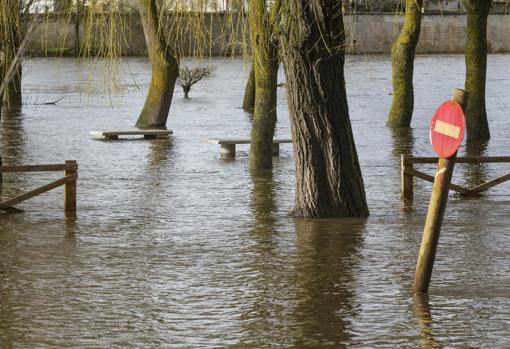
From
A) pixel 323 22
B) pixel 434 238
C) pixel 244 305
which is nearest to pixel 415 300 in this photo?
pixel 434 238

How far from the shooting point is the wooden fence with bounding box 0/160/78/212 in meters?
14.2

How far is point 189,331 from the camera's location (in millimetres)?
8547

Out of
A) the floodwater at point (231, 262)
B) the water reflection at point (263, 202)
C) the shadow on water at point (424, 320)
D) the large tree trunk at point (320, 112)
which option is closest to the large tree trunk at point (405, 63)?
the floodwater at point (231, 262)

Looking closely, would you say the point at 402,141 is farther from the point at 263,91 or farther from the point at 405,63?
the point at 263,91

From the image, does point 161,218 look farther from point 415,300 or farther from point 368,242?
point 415,300

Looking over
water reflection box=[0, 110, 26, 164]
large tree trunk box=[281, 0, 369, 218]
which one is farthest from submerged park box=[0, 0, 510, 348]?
water reflection box=[0, 110, 26, 164]

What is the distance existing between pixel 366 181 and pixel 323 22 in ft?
17.9

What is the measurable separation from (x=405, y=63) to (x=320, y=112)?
42.5 feet

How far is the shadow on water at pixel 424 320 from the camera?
26.8 feet

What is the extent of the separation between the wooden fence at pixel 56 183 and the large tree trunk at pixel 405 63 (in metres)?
11.7

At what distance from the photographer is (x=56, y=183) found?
46.7 feet

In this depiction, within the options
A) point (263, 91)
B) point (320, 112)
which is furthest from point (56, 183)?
point (263, 91)

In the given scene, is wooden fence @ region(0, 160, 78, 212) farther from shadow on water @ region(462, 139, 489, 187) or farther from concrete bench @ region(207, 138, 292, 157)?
concrete bench @ region(207, 138, 292, 157)

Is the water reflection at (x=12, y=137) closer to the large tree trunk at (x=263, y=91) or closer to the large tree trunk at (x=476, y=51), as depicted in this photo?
the large tree trunk at (x=263, y=91)
